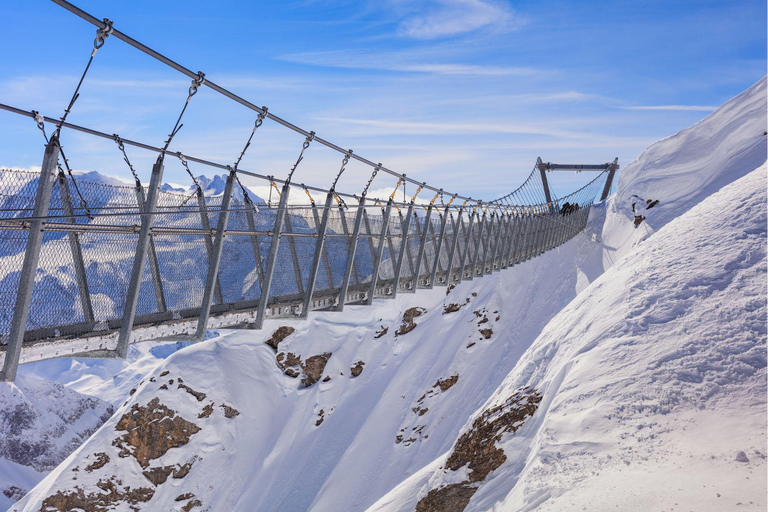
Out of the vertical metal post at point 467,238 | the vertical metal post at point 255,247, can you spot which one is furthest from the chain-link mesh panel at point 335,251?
the vertical metal post at point 467,238

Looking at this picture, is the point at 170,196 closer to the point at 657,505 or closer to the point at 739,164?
the point at 657,505

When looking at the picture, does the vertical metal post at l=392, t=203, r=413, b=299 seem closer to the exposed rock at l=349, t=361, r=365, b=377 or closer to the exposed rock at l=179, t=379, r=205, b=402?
the exposed rock at l=349, t=361, r=365, b=377

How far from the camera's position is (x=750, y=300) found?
6.90 metres

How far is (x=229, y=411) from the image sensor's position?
52.0 metres

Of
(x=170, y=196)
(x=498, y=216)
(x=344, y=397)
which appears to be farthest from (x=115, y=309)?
(x=344, y=397)

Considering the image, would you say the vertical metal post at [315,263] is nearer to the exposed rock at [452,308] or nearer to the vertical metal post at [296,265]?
the vertical metal post at [296,265]

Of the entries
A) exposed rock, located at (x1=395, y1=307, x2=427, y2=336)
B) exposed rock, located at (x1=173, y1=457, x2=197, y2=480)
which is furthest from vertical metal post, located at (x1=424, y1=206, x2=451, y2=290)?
exposed rock, located at (x1=173, y1=457, x2=197, y2=480)

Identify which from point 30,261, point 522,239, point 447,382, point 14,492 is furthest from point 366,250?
point 14,492

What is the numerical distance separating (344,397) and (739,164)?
33.7 meters

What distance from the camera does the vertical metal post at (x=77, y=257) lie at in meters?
5.50

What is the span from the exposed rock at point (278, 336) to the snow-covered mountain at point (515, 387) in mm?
195

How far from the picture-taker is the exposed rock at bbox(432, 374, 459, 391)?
43.9 meters

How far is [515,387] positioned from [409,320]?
44.3 m

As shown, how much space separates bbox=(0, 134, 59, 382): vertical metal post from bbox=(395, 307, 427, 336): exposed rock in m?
50.0
